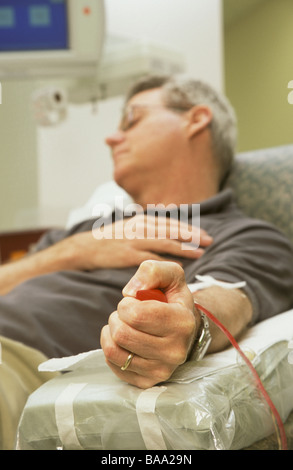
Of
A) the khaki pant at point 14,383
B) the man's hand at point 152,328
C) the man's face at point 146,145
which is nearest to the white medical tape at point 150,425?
the man's hand at point 152,328

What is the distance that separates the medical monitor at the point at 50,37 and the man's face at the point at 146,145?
355mm

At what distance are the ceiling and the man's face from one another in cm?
13

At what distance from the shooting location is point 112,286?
583mm

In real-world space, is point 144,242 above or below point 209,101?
below

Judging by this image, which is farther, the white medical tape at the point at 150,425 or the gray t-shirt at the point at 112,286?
the gray t-shirt at the point at 112,286

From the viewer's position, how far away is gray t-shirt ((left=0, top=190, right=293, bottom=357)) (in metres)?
0.57

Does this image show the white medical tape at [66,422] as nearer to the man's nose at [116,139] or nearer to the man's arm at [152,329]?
the man's arm at [152,329]

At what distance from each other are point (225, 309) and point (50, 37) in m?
0.64

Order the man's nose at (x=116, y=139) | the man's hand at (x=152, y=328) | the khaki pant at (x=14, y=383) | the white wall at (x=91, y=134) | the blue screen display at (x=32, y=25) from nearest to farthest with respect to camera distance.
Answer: the man's hand at (x=152, y=328) → the khaki pant at (x=14, y=383) → the man's nose at (x=116, y=139) → the white wall at (x=91, y=134) → the blue screen display at (x=32, y=25)

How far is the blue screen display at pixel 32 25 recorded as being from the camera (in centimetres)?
96

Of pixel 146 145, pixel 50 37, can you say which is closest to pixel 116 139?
pixel 146 145

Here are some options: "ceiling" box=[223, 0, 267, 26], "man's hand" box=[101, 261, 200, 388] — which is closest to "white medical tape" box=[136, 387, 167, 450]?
"man's hand" box=[101, 261, 200, 388]

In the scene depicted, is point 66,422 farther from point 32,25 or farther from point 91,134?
point 32,25

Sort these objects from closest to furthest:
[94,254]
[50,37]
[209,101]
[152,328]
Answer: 1. [152,328]
2. [94,254]
3. [209,101]
4. [50,37]
